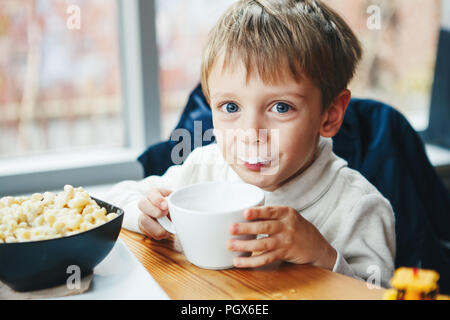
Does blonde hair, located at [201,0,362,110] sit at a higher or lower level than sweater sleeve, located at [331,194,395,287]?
higher

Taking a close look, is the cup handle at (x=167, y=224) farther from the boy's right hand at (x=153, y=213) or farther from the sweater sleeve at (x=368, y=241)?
the sweater sleeve at (x=368, y=241)

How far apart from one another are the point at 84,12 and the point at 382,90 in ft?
4.69

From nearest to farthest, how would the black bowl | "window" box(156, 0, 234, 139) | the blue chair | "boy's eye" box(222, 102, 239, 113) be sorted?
1. the black bowl
2. "boy's eye" box(222, 102, 239, 113)
3. the blue chair
4. "window" box(156, 0, 234, 139)

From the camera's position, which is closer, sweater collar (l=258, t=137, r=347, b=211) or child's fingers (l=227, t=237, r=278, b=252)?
child's fingers (l=227, t=237, r=278, b=252)

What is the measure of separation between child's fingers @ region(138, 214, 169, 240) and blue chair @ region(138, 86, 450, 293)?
0.49 m

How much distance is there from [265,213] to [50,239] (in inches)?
11.5

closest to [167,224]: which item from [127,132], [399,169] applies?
[399,169]

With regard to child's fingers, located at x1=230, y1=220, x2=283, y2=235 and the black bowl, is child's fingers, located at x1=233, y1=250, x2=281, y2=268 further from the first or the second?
the black bowl

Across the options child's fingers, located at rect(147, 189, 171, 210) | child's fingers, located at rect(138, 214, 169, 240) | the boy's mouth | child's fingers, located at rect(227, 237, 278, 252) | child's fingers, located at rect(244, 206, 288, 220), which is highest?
the boy's mouth

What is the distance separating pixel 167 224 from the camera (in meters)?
0.82

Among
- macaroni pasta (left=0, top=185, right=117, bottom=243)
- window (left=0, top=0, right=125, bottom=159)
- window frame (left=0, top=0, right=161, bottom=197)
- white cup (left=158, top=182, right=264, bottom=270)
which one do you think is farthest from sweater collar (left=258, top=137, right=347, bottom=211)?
window (left=0, top=0, right=125, bottom=159)

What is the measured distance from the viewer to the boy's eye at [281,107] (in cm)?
89

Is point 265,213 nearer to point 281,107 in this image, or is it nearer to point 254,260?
point 254,260

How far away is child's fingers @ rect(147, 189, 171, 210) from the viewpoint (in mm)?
832
